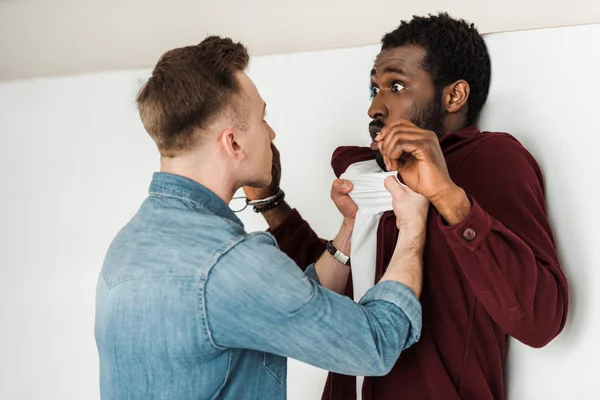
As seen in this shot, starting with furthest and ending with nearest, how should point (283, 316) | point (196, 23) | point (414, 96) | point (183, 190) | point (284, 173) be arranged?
point (196, 23), point (284, 173), point (414, 96), point (183, 190), point (283, 316)

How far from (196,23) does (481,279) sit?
1325 mm

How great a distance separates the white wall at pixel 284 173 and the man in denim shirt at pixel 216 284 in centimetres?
28

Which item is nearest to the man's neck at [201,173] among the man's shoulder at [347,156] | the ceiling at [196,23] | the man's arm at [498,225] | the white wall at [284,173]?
the man's arm at [498,225]

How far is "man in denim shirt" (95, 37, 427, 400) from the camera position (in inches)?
43.9

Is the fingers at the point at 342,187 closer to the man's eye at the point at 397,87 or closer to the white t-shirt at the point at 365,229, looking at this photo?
the white t-shirt at the point at 365,229

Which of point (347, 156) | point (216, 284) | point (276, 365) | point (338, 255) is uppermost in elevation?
point (347, 156)

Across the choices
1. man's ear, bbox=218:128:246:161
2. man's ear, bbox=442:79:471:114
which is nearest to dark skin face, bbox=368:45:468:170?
man's ear, bbox=442:79:471:114

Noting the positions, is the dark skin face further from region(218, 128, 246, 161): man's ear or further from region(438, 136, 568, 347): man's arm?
region(218, 128, 246, 161): man's ear

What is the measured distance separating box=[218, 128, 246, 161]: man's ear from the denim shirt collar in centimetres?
7

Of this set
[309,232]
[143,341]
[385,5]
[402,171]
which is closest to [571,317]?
[402,171]

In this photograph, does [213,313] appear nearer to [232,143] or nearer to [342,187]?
[232,143]

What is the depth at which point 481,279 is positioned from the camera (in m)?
1.12

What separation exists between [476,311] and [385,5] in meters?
0.98

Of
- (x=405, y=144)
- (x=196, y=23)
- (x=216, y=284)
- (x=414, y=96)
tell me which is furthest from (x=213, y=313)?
(x=196, y=23)
